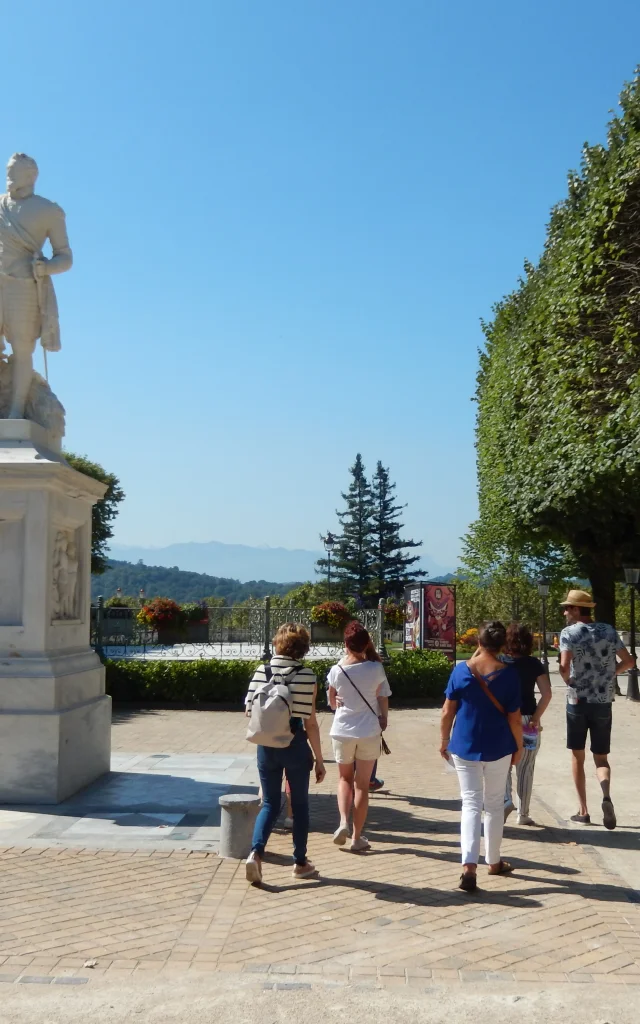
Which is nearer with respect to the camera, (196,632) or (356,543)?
(196,632)

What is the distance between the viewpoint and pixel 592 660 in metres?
7.98

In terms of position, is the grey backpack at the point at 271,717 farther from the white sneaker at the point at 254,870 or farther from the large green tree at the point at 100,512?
the large green tree at the point at 100,512

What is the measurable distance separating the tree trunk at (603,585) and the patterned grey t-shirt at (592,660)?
16436mm

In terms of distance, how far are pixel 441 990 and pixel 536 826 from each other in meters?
3.91

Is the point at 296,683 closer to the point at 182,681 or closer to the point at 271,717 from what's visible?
the point at 271,717

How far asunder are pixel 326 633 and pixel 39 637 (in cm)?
2110

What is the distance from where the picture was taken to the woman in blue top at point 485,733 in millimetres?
6164

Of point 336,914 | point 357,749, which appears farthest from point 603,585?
point 336,914

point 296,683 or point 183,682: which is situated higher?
point 296,683

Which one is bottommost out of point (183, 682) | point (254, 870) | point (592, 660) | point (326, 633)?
point (254, 870)

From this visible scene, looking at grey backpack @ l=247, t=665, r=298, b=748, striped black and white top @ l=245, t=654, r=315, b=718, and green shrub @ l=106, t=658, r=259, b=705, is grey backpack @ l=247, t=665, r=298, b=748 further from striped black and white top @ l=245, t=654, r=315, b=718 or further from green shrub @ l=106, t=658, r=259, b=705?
green shrub @ l=106, t=658, r=259, b=705

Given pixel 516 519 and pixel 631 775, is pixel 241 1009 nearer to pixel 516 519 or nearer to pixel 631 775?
pixel 631 775

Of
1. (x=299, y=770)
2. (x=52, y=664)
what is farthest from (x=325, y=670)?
(x=299, y=770)

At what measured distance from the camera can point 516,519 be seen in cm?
2316
